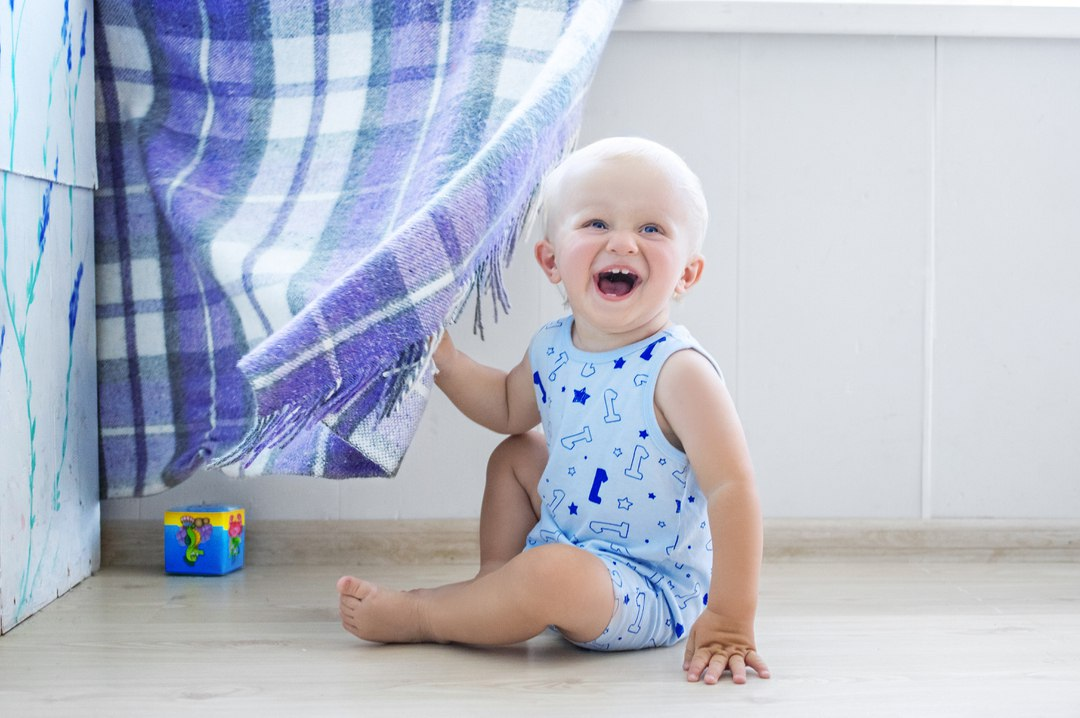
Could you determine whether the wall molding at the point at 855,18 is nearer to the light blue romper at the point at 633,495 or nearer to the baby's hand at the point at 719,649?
the light blue romper at the point at 633,495

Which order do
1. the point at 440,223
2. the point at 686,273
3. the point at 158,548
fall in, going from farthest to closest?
the point at 158,548 < the point at 686,273 < the point at 440,223

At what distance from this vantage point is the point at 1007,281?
61.1 inches

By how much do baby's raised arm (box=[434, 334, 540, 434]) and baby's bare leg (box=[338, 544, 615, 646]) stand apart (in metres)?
0.24

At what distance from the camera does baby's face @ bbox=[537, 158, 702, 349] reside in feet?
3.72

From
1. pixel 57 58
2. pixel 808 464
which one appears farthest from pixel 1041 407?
pixel 57 58

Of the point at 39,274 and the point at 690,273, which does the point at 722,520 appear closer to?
the point at 690,273

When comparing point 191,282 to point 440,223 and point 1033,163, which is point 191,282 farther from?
point 1033,163

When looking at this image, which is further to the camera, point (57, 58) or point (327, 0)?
point (327, 0)

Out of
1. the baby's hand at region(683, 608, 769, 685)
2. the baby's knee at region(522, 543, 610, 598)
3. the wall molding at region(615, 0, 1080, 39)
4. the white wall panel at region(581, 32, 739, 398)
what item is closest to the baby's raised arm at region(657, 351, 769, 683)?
the baby's hand at region(683, 608, 769, 685)

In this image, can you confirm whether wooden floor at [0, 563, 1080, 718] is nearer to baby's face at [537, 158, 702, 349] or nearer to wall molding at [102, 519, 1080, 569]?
wall molding at [102, 519, 1080, 569]

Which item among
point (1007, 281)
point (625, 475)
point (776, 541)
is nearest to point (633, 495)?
point (625, 475)

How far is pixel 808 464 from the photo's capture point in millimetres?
1557

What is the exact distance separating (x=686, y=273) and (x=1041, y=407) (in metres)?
0.64

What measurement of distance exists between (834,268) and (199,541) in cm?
86
